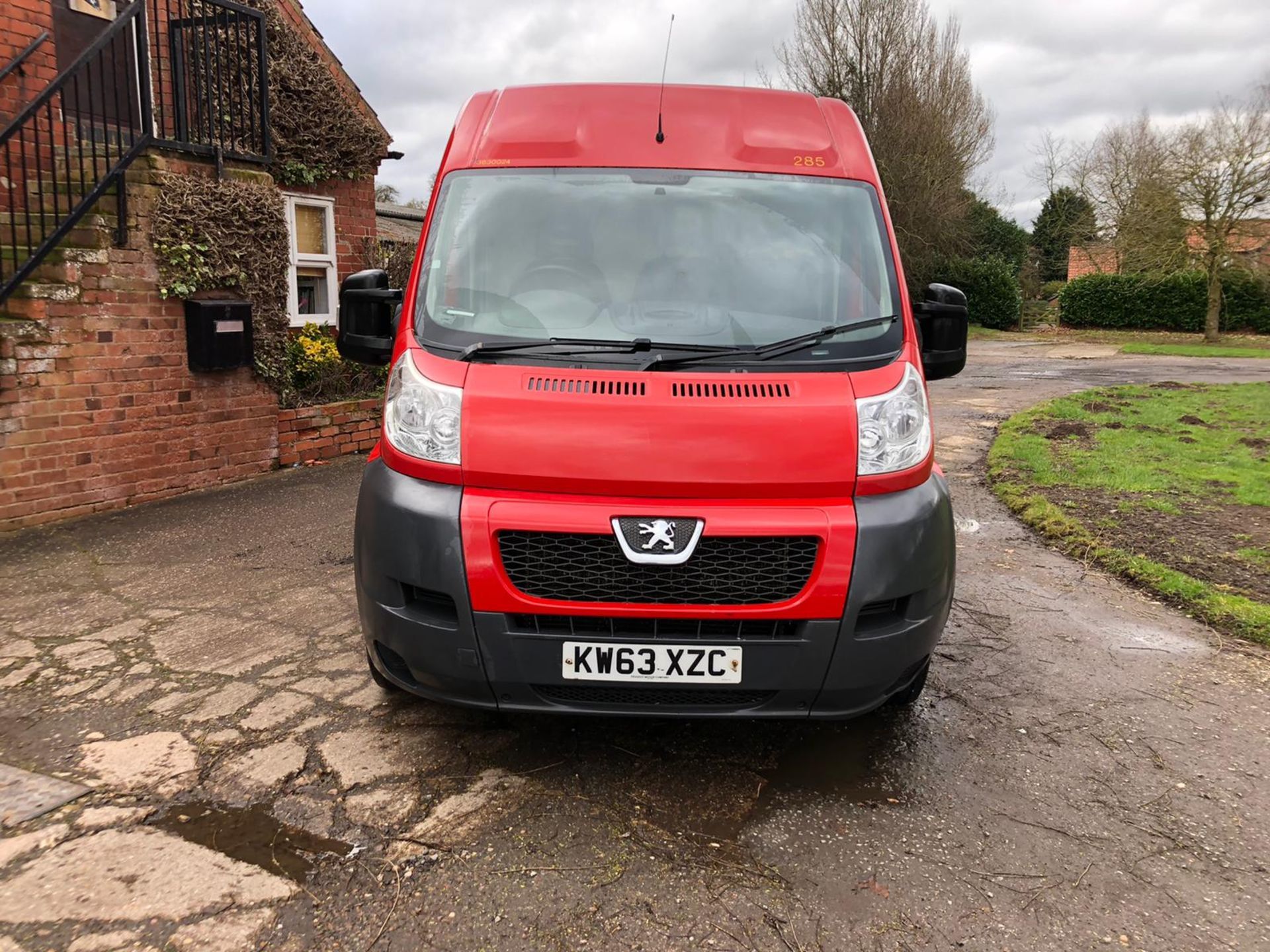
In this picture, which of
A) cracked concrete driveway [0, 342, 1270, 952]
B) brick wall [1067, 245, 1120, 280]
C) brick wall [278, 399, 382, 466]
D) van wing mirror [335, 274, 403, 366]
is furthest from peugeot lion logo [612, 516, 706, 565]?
brick wall [1067, 245, 1120, 280]

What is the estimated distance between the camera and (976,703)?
354 cm

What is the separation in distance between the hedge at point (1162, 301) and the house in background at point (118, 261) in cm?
→ 3200

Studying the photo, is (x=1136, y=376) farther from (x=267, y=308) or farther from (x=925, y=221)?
(x=267, y=308)

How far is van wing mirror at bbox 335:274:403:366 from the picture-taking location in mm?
3533

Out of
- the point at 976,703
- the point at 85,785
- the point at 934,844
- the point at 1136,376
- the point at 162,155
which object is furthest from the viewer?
the point at 1136,376

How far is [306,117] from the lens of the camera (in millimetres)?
9203

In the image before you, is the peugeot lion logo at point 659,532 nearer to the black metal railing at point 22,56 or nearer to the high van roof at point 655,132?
the high van roof at point 655,132

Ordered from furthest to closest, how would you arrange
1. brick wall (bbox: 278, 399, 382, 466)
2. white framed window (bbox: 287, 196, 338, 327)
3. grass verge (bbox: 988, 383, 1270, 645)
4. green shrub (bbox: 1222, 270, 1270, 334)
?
1. green shrub (bbox: 1222, 270, 1270, 334)
2. white framed window (bbox: 287, 196, 338, 327)
3. brick wall (bbox: 278, 399, 382, 466)
4. grass verge (bbox: 988, 383, 1270, 645)

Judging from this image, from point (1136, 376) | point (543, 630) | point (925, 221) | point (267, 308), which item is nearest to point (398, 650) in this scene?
point (543, 630)

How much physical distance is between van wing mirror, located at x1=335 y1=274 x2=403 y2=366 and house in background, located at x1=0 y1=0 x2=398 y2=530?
3.55 meters

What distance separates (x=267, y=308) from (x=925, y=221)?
26.7m

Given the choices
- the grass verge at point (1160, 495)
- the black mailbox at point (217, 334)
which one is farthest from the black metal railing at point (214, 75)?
the grass verge at point (1160, 495)

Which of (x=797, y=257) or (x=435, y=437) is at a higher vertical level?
(x=797, y=257)

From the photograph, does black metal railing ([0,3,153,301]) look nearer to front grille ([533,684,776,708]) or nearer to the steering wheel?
the steering wheel
